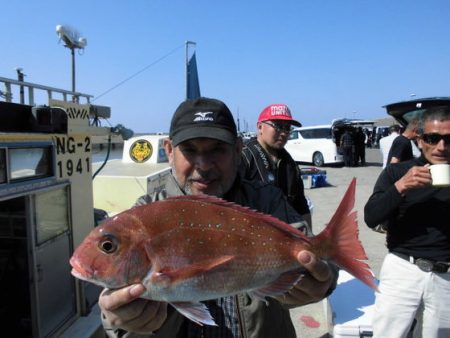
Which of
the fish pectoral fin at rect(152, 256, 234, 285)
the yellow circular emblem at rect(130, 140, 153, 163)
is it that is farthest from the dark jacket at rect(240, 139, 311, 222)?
the yellow circular emblem at rect(130, 140, 153, 163)

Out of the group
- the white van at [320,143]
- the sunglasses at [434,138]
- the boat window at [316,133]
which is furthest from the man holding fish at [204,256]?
the boat window at [316,133]

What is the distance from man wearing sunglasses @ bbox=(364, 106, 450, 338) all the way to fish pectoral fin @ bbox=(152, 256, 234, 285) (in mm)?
1960

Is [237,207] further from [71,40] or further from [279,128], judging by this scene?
[71,40]

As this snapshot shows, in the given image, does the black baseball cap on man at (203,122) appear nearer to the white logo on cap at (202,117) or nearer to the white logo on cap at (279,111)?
the white logo on cap at (202,117)

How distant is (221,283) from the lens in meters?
1.47

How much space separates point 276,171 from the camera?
432 centimetres

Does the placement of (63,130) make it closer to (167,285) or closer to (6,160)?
(6,160)

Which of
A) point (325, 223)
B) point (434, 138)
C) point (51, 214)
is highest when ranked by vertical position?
point (434, 138)

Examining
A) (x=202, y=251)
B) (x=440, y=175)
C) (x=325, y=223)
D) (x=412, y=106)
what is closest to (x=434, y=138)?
(x=440, y=175)

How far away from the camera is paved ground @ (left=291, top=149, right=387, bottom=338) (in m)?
4.55

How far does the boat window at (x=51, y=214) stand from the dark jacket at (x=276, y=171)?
1.94 m

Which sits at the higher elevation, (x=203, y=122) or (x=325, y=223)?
(x=203, y=122)

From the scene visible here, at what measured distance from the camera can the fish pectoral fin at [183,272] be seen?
142 cm

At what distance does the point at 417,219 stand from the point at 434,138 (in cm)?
64
